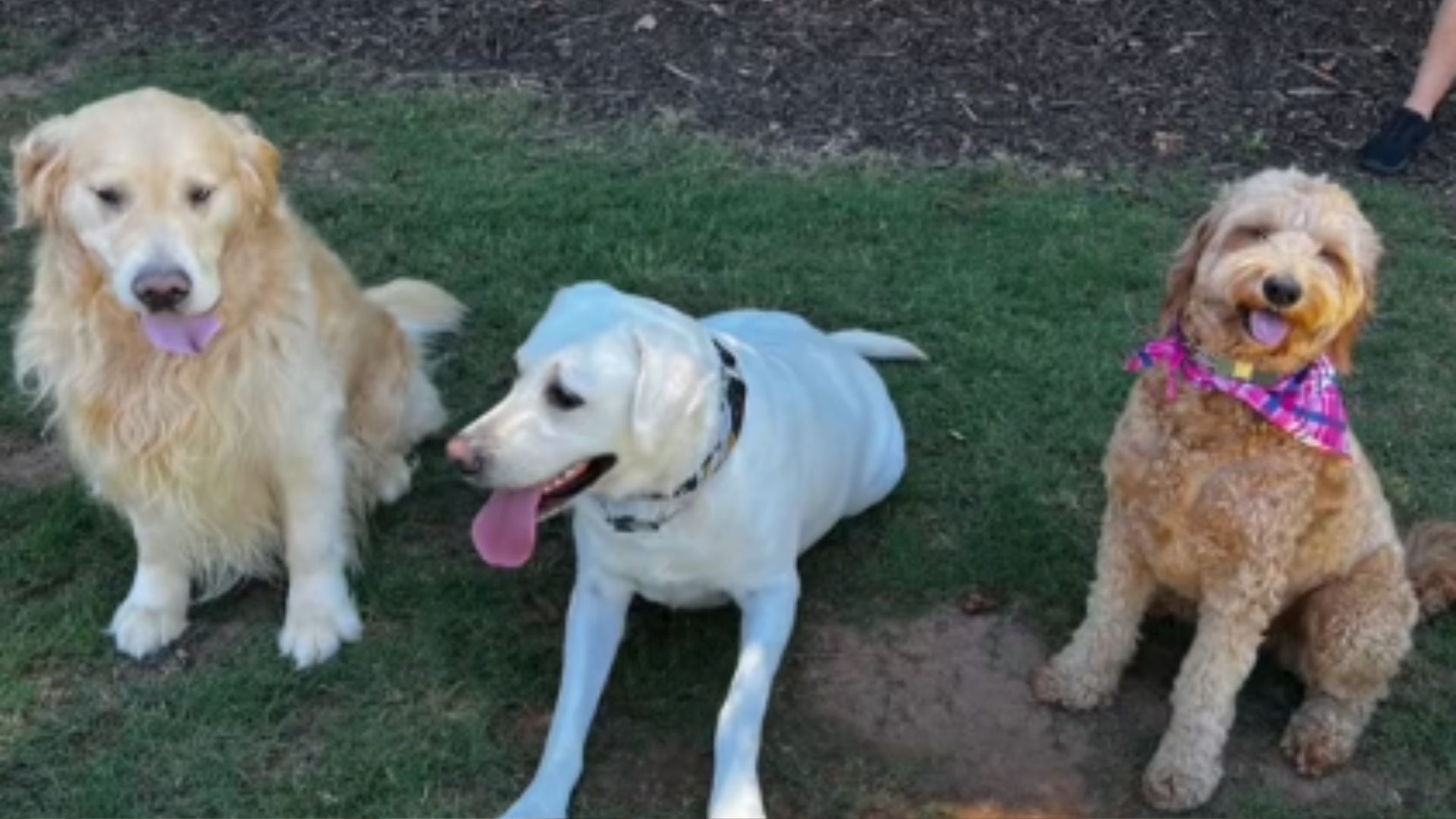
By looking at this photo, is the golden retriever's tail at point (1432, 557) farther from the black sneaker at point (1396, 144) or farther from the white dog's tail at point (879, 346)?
the black sneaker at point (1396, 144)

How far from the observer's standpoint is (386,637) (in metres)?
3.84

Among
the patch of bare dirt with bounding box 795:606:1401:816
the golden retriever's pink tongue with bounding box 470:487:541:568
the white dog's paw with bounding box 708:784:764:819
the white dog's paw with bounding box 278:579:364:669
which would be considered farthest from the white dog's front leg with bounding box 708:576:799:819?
the white dog's paw with bounding box 278:579:364:669

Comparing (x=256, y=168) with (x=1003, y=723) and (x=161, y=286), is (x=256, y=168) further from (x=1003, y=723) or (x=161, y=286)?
(x=1003, y=723)

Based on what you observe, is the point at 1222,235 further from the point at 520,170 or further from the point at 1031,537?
the point at 520,170

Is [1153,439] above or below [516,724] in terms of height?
above

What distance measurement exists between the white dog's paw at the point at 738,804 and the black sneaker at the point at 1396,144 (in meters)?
3.84

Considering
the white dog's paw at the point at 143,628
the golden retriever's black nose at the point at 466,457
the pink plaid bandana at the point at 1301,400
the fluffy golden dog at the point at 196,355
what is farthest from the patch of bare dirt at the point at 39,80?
the pink plaid bandana at the point at 1301,400

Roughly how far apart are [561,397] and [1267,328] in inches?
51.6

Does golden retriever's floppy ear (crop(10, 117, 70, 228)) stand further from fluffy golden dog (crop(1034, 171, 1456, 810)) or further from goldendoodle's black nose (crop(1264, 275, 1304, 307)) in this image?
goldendoodle's black nose (crop(1264, 275, 1304, 307))

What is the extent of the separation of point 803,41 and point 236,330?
11.5 feet

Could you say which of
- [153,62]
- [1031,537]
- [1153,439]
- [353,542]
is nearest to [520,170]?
[153,62]

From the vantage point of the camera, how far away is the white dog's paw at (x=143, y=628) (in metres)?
3.78

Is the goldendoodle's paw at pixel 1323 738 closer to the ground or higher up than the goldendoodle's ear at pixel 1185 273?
closer to the ground

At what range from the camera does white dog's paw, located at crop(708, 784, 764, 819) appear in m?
3.24
